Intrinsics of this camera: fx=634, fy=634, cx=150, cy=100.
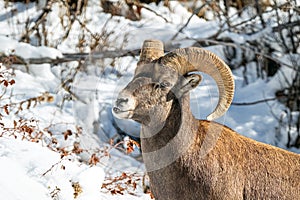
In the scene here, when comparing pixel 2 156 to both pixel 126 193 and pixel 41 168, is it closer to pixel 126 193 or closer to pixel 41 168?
pixel 41 168

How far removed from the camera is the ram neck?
14.5ft

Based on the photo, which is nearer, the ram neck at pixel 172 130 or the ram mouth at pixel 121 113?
the ram mouth at pixel 121 113

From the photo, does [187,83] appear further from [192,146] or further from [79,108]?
[79,108]

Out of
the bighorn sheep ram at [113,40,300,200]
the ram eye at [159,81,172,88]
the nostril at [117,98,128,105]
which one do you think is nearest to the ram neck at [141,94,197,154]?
the bighorn sheep ram at [113,40,300,200]

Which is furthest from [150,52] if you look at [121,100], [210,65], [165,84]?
[121,100]

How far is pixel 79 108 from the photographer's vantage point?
9000 mm

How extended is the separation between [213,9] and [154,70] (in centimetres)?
820

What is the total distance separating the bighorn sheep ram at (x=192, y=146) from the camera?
4359 millimetres

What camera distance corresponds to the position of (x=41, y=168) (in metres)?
5.18

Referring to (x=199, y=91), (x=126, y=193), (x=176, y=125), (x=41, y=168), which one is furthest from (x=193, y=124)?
(x=199, y=91)

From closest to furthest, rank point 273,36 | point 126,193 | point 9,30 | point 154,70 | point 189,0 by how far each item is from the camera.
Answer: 1. point 154,70
2. point 126,193
3. point 9,30
4. point 273,36
5. point 189,0

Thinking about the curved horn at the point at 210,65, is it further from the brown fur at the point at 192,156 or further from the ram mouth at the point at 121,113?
the ram mouth at the point at 121,113

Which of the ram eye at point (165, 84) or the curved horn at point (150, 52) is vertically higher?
the curved horn at point (150, 52)

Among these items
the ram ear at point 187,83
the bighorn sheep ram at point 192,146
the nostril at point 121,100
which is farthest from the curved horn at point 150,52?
the nostril at point 121,100
